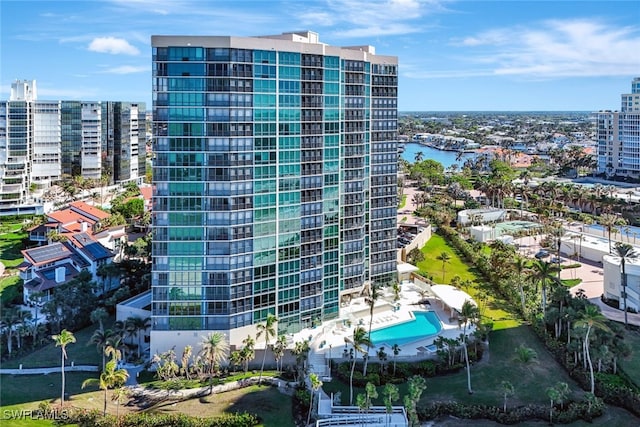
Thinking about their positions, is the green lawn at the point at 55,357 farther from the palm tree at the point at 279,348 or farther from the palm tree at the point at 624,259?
the palm tree at the point at 624,259

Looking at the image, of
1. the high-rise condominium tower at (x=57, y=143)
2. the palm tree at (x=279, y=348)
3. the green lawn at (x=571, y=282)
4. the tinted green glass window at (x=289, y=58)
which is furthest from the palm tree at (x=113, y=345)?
the high-rise condominium tower at (x=57, y=143)

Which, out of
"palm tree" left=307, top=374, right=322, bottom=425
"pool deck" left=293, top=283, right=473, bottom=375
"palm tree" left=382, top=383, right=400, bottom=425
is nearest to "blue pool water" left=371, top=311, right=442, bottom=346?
"pool deck" left=293, top=283, right=473, bottom=375

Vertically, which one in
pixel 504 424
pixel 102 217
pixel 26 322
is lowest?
pixel 504 424

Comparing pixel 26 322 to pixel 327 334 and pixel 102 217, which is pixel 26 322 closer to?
pixel 327 334

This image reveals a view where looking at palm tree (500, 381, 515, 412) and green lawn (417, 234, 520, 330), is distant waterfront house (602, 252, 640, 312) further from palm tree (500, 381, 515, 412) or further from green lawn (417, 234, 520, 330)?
palm tree (500, 381, 515, 412)

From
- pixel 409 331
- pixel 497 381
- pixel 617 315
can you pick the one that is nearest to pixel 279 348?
pixel 409 331

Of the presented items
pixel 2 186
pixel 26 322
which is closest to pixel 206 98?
pixel 26 322
